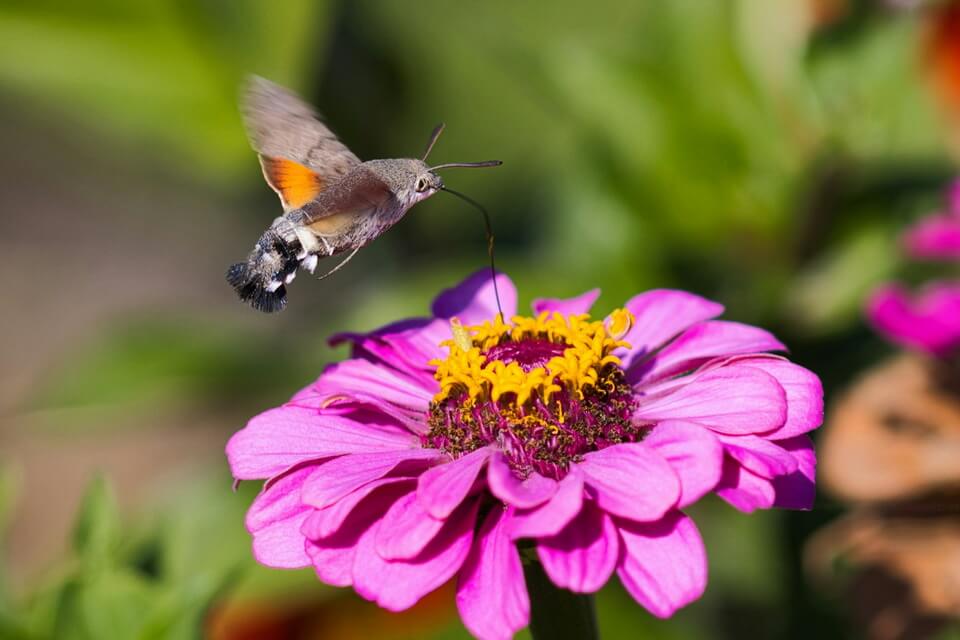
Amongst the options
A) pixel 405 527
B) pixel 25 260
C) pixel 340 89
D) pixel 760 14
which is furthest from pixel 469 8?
pixel 405 527

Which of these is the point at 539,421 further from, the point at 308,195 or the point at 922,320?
the point at 922,320

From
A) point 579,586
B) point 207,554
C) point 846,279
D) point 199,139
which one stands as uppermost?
point 199,139

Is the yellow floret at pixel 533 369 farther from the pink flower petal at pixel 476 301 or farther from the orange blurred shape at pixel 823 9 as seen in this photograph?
the orange blurred shape at pixel 823 9

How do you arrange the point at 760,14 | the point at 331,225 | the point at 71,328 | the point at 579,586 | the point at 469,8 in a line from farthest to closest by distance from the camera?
the point at 71,328 < the point at 469,8 < the point at 760,14 < the point at 331,225 < the point at 579,586

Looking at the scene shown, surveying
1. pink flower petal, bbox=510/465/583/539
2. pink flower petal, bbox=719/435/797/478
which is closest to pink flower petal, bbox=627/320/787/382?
pink flower petal, bbox=719/435/797/478

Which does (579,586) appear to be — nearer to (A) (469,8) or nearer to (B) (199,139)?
(B) (199,139)

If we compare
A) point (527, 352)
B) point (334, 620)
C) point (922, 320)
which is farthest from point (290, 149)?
point (334, 620)

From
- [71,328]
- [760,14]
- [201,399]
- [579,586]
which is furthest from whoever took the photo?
[71,328]
